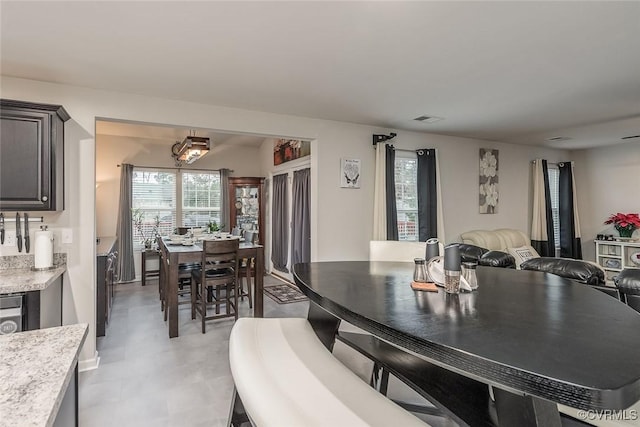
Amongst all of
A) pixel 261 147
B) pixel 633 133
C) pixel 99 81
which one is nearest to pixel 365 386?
pixel 99 81

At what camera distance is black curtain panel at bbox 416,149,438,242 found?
15.8 feet

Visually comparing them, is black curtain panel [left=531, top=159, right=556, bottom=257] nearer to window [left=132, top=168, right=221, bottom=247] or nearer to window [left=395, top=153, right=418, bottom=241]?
window [left=395, top=153, right=418, bottom=241]

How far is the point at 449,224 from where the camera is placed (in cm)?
514

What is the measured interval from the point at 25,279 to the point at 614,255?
25.6 ft

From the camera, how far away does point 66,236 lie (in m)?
2.88

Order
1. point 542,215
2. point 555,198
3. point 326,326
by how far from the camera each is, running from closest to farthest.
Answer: point 326,326 → point 542,215 → point 555,198

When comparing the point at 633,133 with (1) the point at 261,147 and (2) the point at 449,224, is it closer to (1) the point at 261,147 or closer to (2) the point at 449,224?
(2) the point at 449,224

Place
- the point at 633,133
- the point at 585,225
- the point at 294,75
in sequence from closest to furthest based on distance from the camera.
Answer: the point at 294,75 → the point at 633,133 → the point at 585,225

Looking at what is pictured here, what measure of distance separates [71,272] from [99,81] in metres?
1.65

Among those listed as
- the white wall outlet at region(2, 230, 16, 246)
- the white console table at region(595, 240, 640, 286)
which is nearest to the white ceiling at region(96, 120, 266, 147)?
the white wall outlet at region(2, 230, 16, 246)

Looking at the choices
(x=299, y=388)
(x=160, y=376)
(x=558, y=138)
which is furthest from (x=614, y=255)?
(x=160, y=376)

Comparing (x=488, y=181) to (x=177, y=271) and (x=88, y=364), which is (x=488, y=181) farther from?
(x=88, y=364)

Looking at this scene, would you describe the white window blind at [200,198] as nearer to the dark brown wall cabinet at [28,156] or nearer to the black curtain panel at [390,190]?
the black curtain panel at [390,190]

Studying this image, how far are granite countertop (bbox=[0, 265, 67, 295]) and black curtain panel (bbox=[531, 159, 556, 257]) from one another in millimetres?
6600
